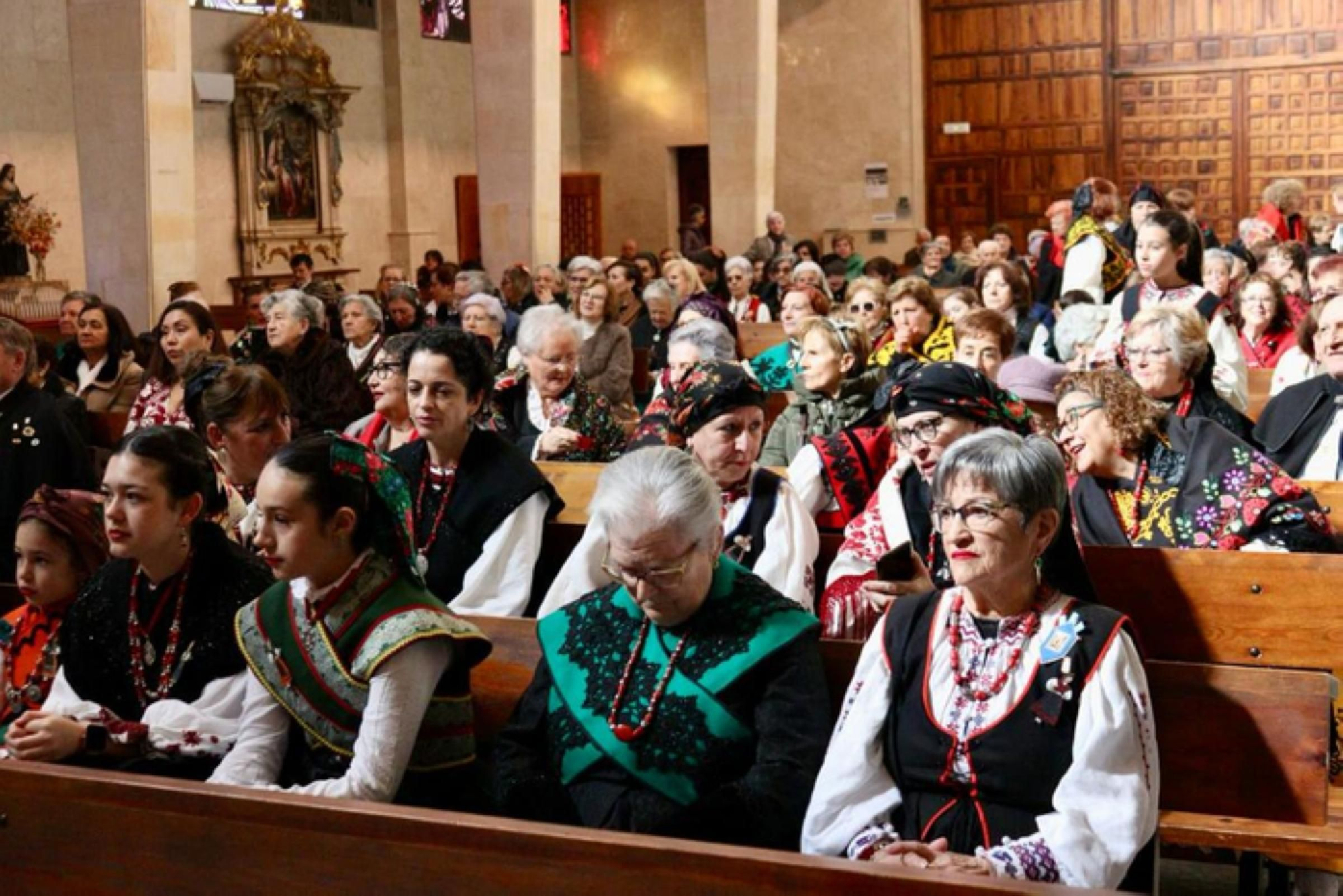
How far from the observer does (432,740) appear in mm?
3367

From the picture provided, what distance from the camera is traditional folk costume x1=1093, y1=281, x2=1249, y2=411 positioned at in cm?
669

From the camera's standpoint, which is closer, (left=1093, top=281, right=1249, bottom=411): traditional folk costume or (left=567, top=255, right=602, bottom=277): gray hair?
(left=1093, top=281, right=1249, bottom=411): traditional folk costume

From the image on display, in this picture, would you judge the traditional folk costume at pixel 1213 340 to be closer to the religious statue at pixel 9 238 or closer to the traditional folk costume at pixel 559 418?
the traditional folk costume at pixel 559 418

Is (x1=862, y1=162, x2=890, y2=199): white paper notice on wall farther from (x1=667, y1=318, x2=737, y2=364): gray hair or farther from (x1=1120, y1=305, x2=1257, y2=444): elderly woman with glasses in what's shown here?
(x1=1120, y1=305, x2=1257, y2=444): elderly woman with glasses

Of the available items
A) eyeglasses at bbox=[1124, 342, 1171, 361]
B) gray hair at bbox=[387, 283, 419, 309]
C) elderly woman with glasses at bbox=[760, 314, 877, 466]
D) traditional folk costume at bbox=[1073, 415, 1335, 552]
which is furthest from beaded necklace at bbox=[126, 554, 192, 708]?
gray hair at bbox=[387, 283, 419, 309]

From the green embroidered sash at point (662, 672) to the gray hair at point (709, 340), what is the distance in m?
3.36

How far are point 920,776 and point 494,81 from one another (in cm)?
1295

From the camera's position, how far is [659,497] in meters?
3.11

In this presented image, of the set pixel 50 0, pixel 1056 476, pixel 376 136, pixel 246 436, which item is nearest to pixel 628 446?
pixel 246 436

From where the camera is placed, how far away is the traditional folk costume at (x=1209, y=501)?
439 centimetres

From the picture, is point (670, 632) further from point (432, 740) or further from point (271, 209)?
point (271, 209)

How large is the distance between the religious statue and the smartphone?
535 inches

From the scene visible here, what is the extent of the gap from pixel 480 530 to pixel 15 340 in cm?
284

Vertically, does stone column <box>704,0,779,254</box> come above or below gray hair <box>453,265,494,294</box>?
above
